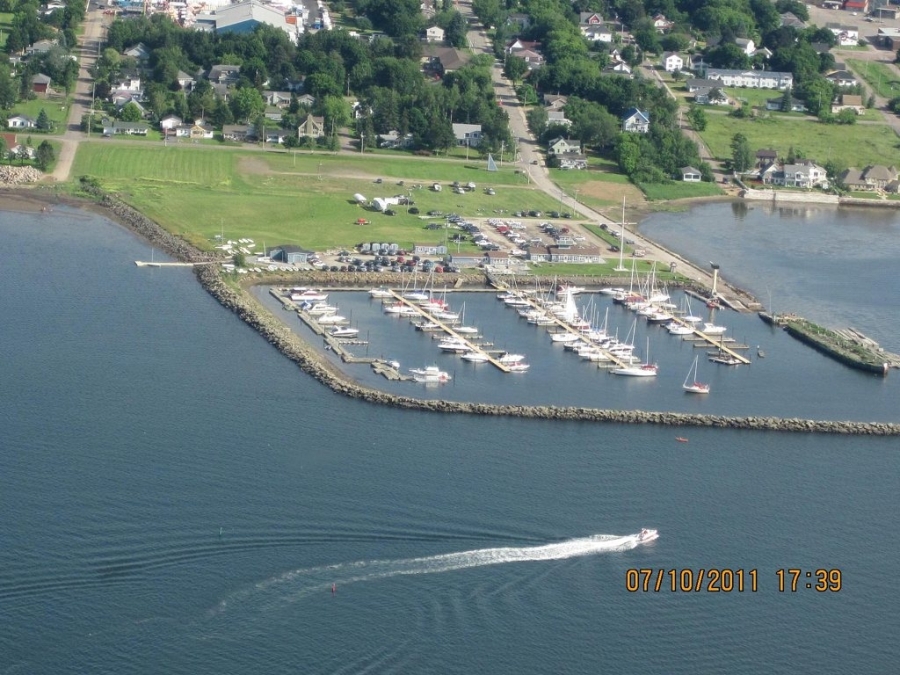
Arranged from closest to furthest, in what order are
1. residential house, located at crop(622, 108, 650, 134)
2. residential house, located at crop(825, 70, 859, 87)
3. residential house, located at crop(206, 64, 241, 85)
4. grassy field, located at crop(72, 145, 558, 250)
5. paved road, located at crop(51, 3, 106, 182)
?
grassy field, located at crop(72, 145, 558, 250)
paved road, located at crop(51, 3, 106, 182)
residential house, located at crop(622, 108, 650, 134)
residential house, located at crop(206, 64, 241, 85)
residential house, located at crop(825, 70, 859, 87)

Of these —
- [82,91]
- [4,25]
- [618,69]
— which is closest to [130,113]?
[82,91]

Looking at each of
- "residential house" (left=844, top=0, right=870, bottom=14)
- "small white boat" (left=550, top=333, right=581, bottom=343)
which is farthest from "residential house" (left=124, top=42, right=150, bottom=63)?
"residential house" (left=844, top=0, right=870, bottom=14)

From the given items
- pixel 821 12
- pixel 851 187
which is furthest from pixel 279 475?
pixel 821 12

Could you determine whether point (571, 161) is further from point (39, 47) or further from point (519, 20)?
point (39, 47)

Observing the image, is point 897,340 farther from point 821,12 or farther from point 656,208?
point 821,12

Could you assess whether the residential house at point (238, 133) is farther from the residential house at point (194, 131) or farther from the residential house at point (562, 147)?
the residential house at point (562, 147)

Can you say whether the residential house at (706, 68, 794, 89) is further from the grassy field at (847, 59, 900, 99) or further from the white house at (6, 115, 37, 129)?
the white house at (6, 115, 37, 129)
